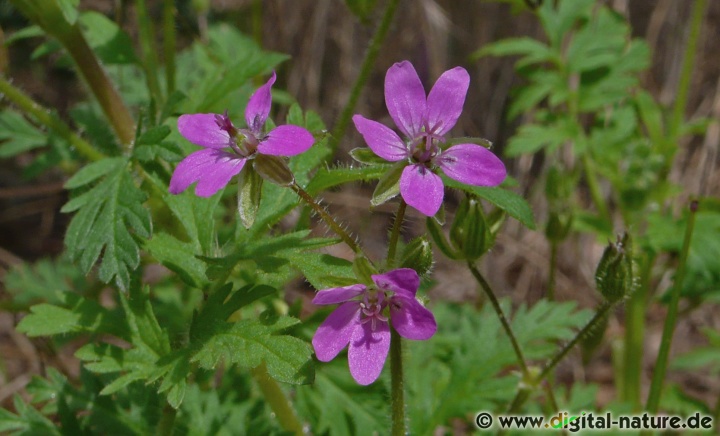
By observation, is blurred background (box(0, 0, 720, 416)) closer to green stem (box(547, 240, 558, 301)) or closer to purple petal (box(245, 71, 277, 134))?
green stem (box(547, 240, 558, 301))

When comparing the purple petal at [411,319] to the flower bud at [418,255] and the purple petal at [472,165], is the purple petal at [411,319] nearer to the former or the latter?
the flower bud at [418,255]

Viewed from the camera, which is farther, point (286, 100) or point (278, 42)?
point (278, 42)

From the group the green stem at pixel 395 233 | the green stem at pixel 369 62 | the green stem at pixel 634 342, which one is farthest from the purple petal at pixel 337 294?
the green stem at pixel 634 342

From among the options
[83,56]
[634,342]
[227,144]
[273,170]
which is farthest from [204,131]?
[634,342]

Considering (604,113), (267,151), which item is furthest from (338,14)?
(267,151)

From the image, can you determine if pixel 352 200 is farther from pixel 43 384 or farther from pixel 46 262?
pixel 43 384

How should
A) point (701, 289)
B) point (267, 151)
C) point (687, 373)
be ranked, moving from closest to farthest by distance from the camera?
point (267, 151), point (701, 289), point (687, 373)

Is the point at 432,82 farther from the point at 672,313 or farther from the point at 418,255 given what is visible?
the point at 418,255

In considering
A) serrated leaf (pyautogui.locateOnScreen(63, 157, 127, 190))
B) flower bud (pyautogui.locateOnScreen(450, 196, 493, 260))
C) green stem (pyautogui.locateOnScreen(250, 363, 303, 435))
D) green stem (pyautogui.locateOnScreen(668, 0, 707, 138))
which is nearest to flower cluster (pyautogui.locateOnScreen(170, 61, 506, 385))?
flower bud (pyautogui.locateOnScreen(450, 196, 493, 260))
